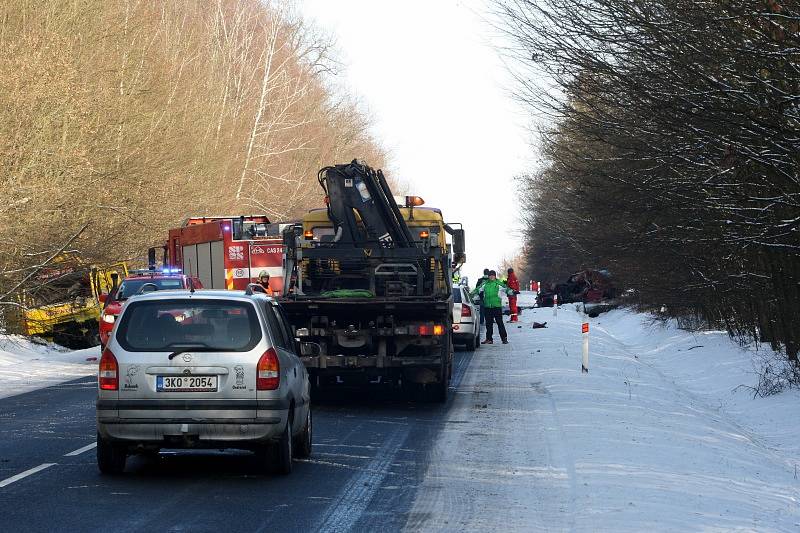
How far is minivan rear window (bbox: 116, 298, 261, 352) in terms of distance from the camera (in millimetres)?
10047

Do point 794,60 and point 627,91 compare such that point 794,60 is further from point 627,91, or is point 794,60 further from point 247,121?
point 247,121

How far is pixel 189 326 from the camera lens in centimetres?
1015

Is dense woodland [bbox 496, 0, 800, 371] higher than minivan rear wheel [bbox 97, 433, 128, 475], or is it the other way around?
dense woodland [bbox 496, 0, 800, 371]

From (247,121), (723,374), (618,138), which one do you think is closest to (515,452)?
(618,138)

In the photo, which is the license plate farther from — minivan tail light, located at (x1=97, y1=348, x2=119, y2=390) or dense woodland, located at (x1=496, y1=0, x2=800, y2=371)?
dense woodland, located at (x1=496, y1=0, x2=800, y2=371)

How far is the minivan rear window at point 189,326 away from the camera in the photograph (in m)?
10.0

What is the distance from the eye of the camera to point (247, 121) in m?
57.8

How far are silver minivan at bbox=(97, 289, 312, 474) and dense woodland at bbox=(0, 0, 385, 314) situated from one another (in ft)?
49.3

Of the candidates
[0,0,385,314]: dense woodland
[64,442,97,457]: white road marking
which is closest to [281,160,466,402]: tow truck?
[64,442,97,457]: white road marking

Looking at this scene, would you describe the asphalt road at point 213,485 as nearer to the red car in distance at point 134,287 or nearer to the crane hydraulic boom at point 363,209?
the crane hydraulic boom at point 363,209

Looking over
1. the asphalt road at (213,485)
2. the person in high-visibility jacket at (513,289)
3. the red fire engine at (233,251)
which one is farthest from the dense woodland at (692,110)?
the person in high-visibility jacket at (513,289)

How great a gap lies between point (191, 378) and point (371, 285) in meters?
7.92

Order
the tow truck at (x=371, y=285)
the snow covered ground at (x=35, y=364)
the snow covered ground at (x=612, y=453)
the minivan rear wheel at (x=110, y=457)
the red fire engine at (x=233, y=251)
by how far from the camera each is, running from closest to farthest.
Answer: the snow covered ground at (x=612, y=453) < the minivan rear wheel at (x=110, y=457) < the tow truck at (x=371, y=285) < the snow covered ground at (x=35, y=364) < the red fire engine at (x=233, y=251)

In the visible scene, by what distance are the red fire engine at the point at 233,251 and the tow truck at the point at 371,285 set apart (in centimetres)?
1526
